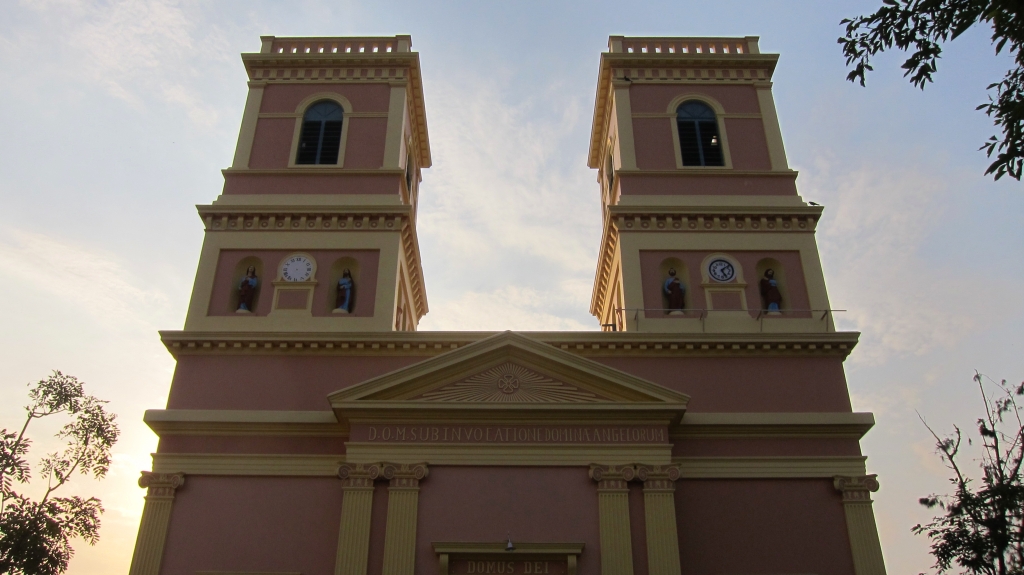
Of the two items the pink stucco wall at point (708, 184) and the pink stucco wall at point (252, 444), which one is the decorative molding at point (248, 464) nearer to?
the pink stucco wall at point (252, 444)

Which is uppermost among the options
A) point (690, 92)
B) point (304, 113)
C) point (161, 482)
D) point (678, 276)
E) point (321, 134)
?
point (690, 92)

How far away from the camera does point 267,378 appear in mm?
19188

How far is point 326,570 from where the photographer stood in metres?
16.9

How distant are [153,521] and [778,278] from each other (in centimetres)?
1540

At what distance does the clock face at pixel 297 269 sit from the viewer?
2088 centimetres

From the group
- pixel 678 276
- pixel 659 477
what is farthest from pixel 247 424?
pixel 678 276

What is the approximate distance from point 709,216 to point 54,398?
18.0 metres

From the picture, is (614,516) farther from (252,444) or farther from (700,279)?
(252,444)

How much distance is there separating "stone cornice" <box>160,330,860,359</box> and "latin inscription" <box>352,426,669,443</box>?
2300mm

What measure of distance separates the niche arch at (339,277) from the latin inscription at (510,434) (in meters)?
3.84

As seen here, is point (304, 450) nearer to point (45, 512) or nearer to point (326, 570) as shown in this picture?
point (326, 570)

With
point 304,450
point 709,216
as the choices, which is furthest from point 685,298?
point 304,450

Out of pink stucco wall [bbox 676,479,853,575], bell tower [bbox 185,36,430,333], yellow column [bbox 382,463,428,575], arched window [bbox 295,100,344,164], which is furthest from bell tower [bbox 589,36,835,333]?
arched window [bbox 295,100,344,164]

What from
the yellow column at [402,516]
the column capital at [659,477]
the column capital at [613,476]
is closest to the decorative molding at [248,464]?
the yellow column at [402,516]
